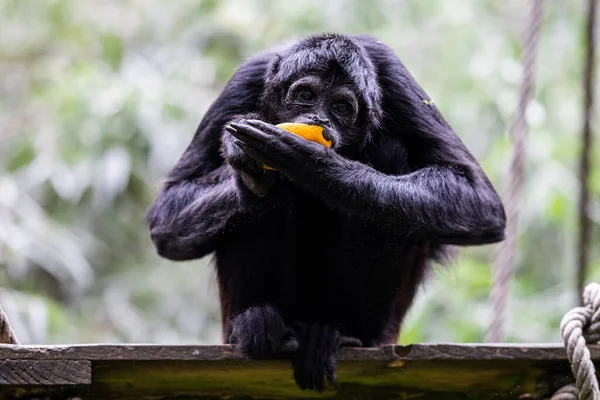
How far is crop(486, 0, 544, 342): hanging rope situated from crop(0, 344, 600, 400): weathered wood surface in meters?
1.46

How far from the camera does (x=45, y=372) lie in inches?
135

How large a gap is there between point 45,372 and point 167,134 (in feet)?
15.6

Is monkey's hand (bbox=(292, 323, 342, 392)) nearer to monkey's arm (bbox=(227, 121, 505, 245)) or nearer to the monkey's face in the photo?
monkey's arm (bbox=(227, 121, 505, 245))

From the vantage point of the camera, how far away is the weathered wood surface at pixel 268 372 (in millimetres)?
3447

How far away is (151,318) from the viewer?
9844 mm

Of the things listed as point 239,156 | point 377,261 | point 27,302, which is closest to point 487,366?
point 377,261

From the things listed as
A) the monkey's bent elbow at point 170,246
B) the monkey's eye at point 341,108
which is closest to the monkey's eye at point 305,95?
the monkey's eye at point 341,108

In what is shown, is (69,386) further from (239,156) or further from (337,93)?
(337,93)

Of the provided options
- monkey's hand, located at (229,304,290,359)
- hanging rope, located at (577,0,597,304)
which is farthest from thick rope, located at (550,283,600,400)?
hanging rope, located at (577,0,597,304)

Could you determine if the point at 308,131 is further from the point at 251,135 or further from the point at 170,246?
the point at 170,246

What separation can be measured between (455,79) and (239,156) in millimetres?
5314

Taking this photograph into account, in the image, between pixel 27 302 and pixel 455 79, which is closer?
pixel 27 302

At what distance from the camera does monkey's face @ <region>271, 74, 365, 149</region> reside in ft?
13.5

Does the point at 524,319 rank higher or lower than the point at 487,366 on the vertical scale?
lower
